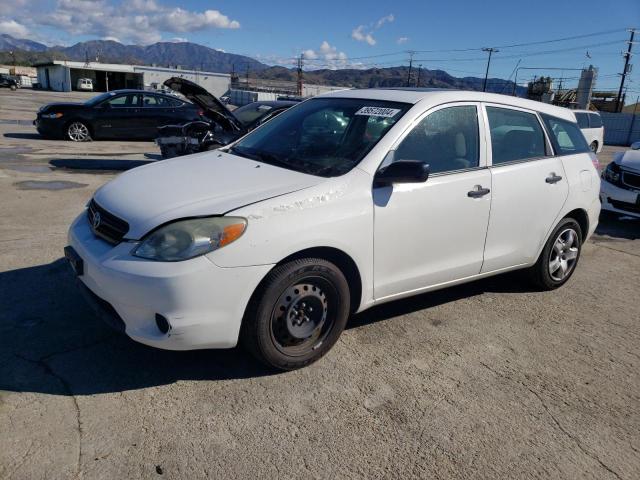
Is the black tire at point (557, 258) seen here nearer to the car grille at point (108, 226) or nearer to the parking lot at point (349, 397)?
the parking lot at point (349, 397)

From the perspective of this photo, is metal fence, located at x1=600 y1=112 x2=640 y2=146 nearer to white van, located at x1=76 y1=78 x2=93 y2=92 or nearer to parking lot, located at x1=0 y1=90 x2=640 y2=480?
parking lot, located at x1=0 y1=90 x2=640 y2=480

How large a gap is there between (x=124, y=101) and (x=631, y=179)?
11.9m

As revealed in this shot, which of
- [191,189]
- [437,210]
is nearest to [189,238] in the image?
[191,189]

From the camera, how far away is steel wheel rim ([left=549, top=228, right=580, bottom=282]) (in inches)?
188

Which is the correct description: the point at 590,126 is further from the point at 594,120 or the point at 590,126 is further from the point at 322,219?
the point at 322,219

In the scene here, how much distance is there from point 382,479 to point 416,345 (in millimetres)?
1381

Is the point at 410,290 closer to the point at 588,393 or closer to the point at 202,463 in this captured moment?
the point at 588,393

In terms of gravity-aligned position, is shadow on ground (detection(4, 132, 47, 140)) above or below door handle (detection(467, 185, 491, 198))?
below

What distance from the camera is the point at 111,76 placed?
73.9m

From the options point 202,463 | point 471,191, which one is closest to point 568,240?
point 471,191

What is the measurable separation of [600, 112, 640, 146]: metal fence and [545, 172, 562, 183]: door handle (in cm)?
3553

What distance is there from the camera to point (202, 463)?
244 cm

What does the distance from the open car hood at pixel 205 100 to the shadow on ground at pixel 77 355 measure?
5.03 metres

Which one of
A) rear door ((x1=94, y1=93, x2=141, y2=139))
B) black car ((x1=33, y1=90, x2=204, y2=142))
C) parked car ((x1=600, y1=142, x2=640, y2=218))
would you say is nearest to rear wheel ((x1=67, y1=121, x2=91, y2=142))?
black car ((x1=33, y1=90, x2=204, y2=142))
